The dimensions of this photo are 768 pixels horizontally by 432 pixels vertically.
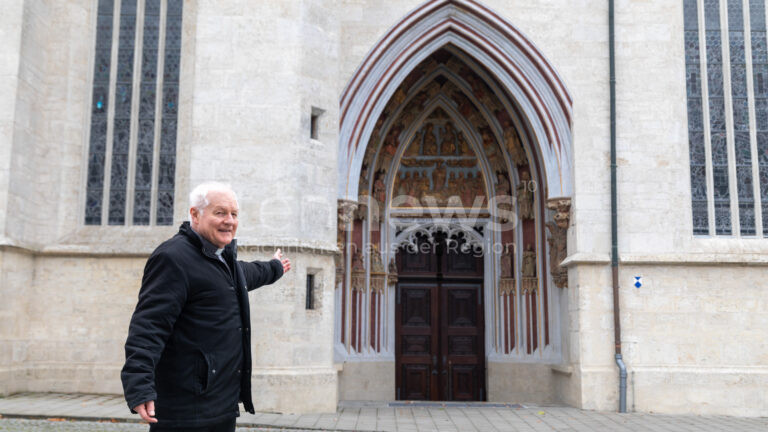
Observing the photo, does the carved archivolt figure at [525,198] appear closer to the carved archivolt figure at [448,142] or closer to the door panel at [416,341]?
the carved archivolt figure at [448,142]

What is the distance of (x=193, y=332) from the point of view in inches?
118

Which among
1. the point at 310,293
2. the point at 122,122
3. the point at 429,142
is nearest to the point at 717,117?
the point at 429,142

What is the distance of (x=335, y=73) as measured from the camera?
10.7 m

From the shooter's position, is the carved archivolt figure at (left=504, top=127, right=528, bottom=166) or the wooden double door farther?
the wooden double door

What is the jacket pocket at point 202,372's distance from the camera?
294 centimetres

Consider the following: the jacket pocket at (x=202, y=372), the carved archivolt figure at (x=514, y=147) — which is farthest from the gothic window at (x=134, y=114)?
the jacket pocket at (x=202, y=372)

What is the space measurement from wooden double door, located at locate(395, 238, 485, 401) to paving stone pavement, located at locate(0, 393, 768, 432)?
2.59 meters

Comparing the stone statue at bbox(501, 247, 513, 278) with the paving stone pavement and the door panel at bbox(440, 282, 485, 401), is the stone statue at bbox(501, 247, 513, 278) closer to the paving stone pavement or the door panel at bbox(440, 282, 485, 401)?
the door panel at bbox(440, 282, 485, 401)

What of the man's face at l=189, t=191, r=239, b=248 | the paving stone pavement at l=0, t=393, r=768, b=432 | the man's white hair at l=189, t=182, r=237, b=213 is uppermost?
the man's white hair at l=189, t=182, r=237, b=213

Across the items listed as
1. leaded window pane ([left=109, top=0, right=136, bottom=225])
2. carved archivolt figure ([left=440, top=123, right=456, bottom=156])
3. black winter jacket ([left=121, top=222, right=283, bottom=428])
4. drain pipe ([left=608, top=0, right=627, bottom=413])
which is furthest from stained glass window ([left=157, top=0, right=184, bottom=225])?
black winter jacket ([left=121, top=222, right=283, bottom=428])

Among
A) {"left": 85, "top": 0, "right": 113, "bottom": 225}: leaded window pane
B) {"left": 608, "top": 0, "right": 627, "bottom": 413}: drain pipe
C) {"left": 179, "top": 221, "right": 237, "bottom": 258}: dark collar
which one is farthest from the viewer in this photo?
{"left": 85, "top": 0, "right": 113, "bottom": 225}: leaded window pane

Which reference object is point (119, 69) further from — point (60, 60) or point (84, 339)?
point (84, 339)

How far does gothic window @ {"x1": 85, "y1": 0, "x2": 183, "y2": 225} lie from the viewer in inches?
434

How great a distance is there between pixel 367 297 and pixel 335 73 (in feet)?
13.7
